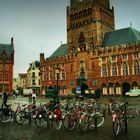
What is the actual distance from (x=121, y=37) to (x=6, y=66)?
43.5 metres

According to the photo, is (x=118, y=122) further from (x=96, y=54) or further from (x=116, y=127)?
(x=96, y=54)

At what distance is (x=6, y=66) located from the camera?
8200 cm

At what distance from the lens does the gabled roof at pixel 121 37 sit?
5358 cm

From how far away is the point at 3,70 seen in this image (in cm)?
8119

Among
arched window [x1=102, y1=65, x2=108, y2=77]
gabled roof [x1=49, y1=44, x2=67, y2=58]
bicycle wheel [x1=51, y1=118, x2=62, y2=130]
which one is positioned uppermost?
gabled roof [x1=49, y1=44, x2=67, y2=58]

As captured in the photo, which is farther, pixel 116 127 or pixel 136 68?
pixel 136 68

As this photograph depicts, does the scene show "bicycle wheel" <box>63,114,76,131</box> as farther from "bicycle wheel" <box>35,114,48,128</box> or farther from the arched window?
the arched window

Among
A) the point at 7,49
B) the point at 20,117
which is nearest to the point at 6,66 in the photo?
the point at 7,49

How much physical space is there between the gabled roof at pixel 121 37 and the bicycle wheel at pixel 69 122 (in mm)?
43403

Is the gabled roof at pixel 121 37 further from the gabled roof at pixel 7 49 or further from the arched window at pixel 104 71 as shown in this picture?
the gabled roof at pixel 7 49

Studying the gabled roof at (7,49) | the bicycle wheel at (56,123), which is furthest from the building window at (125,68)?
the gabled roof at (7,49)

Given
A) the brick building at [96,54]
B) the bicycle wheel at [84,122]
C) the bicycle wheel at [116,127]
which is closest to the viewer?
the bicycle wheel at [116,127]

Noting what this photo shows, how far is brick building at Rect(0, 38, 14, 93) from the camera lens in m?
79.9

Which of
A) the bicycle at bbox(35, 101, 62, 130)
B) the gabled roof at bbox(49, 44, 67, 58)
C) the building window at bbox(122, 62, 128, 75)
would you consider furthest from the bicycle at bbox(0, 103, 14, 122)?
the gabled roof at bbox(49, 44, 67, 58)
